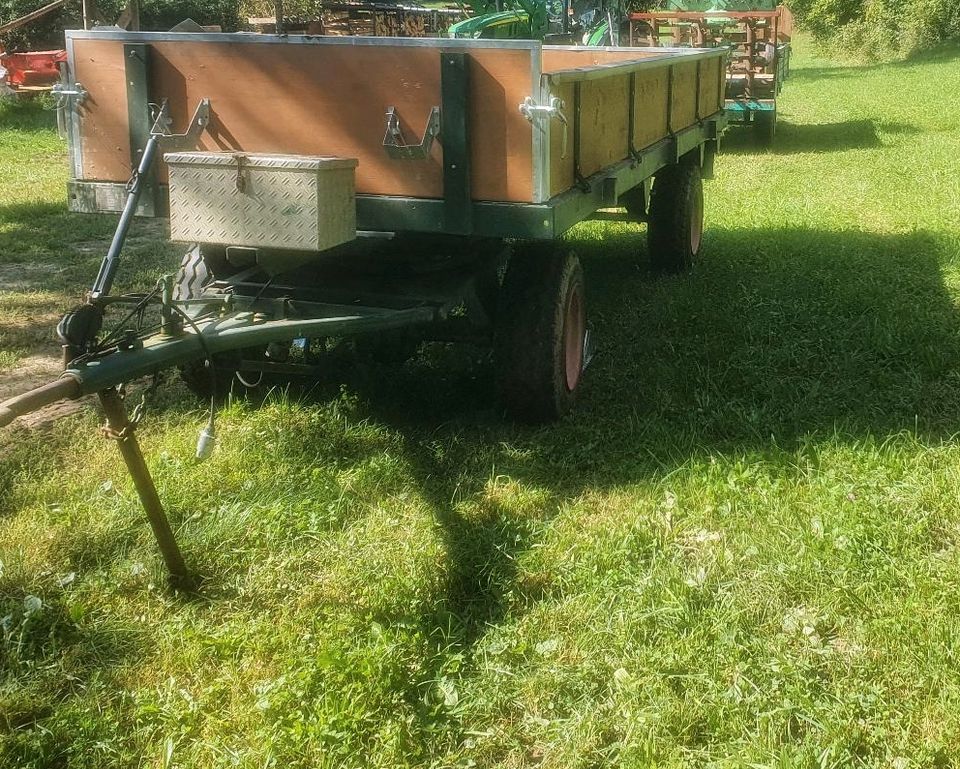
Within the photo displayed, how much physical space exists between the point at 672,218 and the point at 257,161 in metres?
4.02

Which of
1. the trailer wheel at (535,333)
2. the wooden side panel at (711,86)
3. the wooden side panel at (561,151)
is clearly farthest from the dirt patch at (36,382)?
the wooden side panel at (711,86)

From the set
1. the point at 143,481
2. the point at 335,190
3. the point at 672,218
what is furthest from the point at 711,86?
the point at 143,481

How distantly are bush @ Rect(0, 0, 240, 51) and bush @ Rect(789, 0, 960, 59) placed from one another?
87.9 ft

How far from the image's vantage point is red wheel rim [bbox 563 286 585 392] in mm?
4906

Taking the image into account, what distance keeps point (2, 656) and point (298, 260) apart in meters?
1.91

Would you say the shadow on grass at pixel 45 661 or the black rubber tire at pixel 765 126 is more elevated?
the black rubber tire at pixel 765 126

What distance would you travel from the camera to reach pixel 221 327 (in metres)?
3.69

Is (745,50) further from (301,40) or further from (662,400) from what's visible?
(301,40)

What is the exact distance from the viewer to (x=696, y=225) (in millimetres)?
7820

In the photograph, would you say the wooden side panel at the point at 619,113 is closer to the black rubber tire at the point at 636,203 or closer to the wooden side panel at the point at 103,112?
the black rubber tire at the point at 636,203

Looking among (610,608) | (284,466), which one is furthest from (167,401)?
(610,608)

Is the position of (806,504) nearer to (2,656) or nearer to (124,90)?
(2,656)

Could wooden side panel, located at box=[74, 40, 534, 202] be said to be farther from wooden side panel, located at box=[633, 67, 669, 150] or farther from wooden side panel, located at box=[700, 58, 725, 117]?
wooden side panel, located at box=[700, 58, 725, 117]

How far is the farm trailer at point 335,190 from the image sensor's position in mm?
3707
